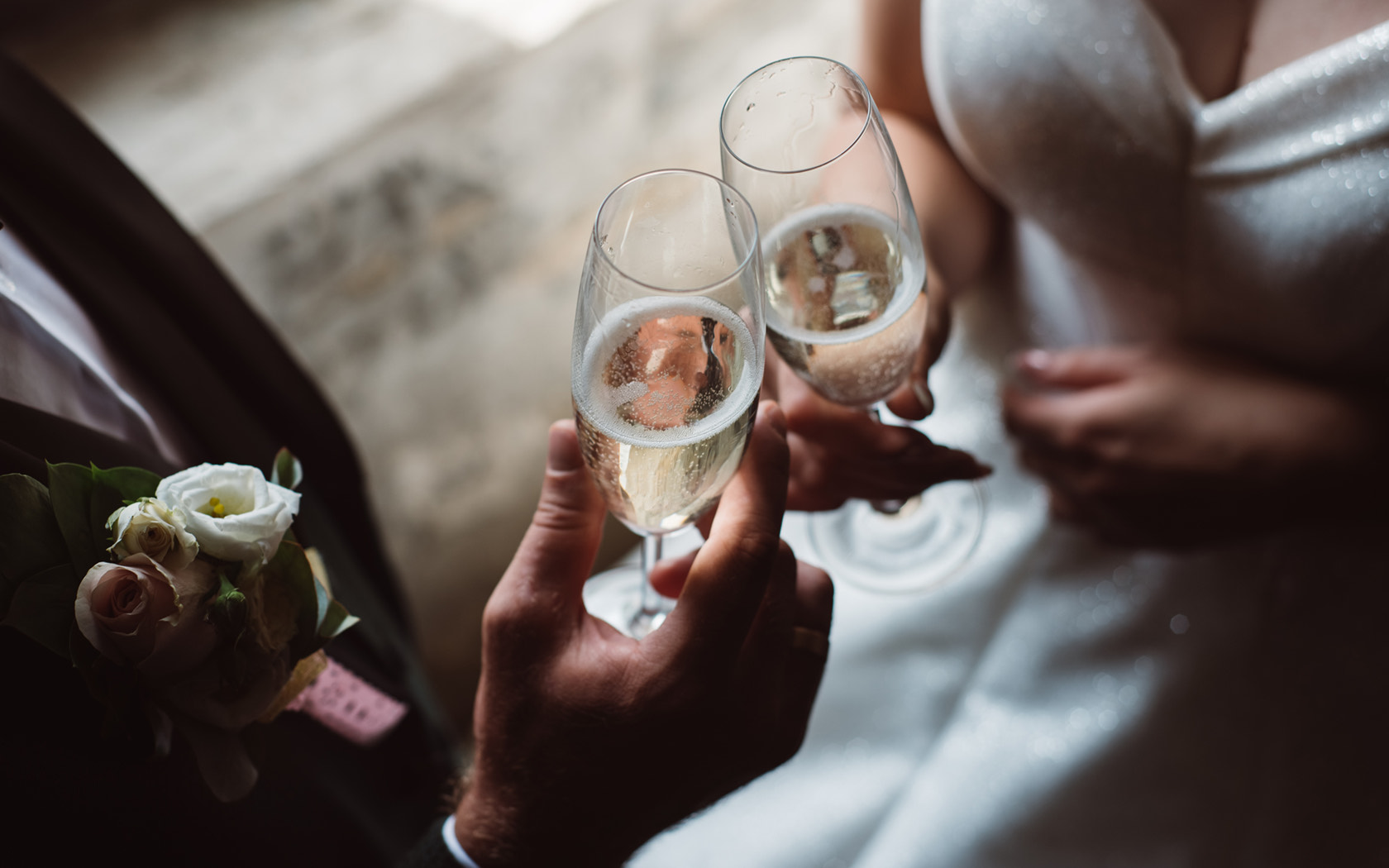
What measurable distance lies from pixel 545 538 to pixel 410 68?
255cm

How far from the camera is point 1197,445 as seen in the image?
0.99 metres

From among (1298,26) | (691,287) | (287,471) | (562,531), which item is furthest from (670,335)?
(1298,26)

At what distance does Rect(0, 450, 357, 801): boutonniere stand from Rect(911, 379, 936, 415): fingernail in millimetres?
553

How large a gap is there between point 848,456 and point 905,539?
0.27m

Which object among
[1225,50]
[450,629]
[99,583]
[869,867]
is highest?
[99,583]

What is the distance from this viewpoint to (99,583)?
0.56 m

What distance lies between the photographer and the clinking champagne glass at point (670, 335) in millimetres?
645

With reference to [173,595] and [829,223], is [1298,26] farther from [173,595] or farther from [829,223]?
[173,595]

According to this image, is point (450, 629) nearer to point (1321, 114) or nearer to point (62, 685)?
point (62, 685)

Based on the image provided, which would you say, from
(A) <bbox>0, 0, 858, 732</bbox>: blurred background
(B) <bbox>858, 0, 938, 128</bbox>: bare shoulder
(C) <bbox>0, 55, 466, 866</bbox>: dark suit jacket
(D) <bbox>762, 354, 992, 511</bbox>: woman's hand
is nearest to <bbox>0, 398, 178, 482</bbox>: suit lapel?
(C) <bbox>0, 55, 466, 866</bbox>: dark suit jacket

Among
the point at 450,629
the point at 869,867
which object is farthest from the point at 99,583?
the point at 450,629

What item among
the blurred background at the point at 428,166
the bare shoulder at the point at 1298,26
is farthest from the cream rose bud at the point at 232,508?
the blurred background at the point at 428,166

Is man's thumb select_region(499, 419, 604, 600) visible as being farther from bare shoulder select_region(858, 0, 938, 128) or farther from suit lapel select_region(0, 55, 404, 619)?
bare shoulder select_region(858, 0, 938, 128)

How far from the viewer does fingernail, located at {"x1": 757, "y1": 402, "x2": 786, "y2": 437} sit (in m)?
0.71
